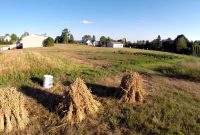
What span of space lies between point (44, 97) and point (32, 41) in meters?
58.7

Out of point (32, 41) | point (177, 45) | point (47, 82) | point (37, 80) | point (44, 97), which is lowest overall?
point (44, 97)

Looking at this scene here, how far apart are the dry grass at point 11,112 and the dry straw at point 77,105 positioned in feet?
4.03

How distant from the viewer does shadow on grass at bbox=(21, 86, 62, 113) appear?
869 centimetres

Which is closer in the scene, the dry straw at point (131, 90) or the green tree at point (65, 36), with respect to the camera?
the dry straw at point (131, 90)

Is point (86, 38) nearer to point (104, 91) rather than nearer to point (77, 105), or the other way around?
point (104, 91)

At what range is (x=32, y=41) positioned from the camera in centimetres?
6569

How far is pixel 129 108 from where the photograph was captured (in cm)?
858

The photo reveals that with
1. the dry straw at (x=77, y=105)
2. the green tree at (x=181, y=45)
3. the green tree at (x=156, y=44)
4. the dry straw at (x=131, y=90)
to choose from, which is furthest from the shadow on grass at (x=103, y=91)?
the green tree at (x=156, y=44)

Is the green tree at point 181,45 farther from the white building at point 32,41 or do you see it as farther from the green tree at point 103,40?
the green tree at point 103,40

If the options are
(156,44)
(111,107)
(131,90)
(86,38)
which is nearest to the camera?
(111,107)

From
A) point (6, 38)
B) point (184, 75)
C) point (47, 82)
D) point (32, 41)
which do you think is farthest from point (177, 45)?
point (6, 38)

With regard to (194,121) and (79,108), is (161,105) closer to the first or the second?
(194,121)

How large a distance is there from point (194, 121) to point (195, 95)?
3.72 m

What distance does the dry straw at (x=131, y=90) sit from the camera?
926 cm
